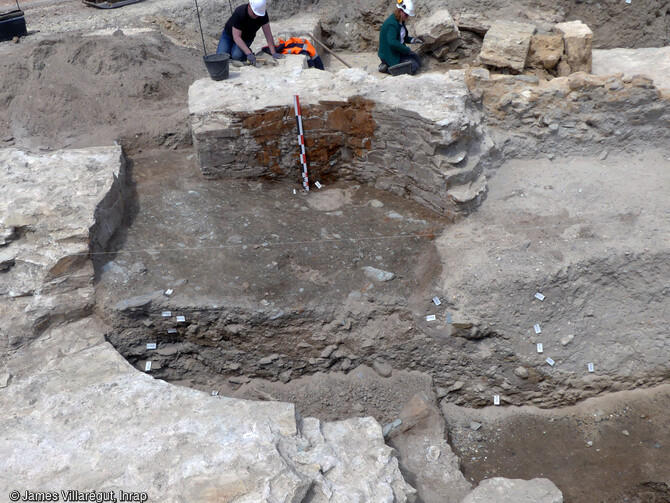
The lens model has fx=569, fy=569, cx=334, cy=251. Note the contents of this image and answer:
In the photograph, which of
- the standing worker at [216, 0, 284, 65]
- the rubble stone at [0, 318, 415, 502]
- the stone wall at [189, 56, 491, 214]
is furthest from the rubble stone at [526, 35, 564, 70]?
the rubble stone at [0, 318, 415, 502]

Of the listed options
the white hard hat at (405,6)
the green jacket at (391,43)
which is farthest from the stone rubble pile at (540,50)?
the green jacket at (391,43)

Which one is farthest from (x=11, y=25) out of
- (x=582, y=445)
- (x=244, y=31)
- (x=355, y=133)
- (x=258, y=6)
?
(x=582, y=445)

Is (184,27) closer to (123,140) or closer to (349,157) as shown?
(123,140)

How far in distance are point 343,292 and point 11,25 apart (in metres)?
6.86

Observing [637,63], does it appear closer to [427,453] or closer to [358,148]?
[358,148]

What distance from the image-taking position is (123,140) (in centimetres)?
617

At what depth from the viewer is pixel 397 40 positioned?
7852 millimetres

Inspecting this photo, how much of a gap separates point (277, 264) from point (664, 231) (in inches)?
131

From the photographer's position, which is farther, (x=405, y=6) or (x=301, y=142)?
(x=405, y=6)

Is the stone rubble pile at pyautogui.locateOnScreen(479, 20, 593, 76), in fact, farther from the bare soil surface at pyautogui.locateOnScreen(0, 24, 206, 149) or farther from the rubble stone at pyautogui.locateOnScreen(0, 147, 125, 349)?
the rubble stone at pyautogui.locateOnScreen(0, 147, 125, 349)

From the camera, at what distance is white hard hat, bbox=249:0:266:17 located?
6.42 meters

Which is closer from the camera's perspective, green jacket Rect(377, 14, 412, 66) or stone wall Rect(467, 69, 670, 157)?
stone wall Rect(467, 69, 670, 157)

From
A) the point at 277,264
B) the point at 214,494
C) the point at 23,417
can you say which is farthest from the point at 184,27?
the point at 214,494

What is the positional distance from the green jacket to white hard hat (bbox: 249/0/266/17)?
1.98 meters
